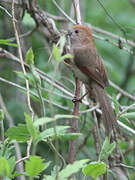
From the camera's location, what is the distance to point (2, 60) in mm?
4016

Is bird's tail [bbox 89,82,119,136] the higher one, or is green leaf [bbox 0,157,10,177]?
bird's tail [bbox 89,82,119,136]

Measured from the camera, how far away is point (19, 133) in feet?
5.29

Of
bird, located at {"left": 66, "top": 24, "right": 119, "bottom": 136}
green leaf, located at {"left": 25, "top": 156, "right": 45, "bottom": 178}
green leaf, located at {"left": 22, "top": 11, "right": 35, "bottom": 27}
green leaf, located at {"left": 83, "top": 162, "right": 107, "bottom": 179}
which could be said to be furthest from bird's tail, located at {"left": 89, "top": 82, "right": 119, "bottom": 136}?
green leaf, located at {"left": 25, "top": 156, "right": 45, "bottom": 178}

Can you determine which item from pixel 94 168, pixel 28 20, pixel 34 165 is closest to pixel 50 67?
pixel 28 20

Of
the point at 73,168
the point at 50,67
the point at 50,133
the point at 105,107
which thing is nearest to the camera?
the point at 73,168

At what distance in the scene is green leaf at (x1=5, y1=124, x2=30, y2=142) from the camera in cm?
159

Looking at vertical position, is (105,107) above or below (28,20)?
below

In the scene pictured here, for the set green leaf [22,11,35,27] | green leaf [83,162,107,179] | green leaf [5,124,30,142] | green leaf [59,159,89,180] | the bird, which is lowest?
green leaf [83,162,107,179]

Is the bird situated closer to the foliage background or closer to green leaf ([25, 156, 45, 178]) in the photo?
the foliage background

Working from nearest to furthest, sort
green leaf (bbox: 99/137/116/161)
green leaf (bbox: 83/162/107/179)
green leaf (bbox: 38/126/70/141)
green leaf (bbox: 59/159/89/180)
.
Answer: green leaf (bbox: 59/159/89/180) → green leaf (bbox: 38/126/70/141) → green leaf (bbox: 83/162/107/179) → green leaf (bbox: 99/137/116/161)

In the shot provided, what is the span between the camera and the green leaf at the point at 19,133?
159cm

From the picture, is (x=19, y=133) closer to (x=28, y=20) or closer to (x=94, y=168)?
(x=94, y=168)

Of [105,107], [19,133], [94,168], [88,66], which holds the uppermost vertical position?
[88,66]

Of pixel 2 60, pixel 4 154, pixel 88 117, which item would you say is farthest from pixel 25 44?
pixel 4 154
